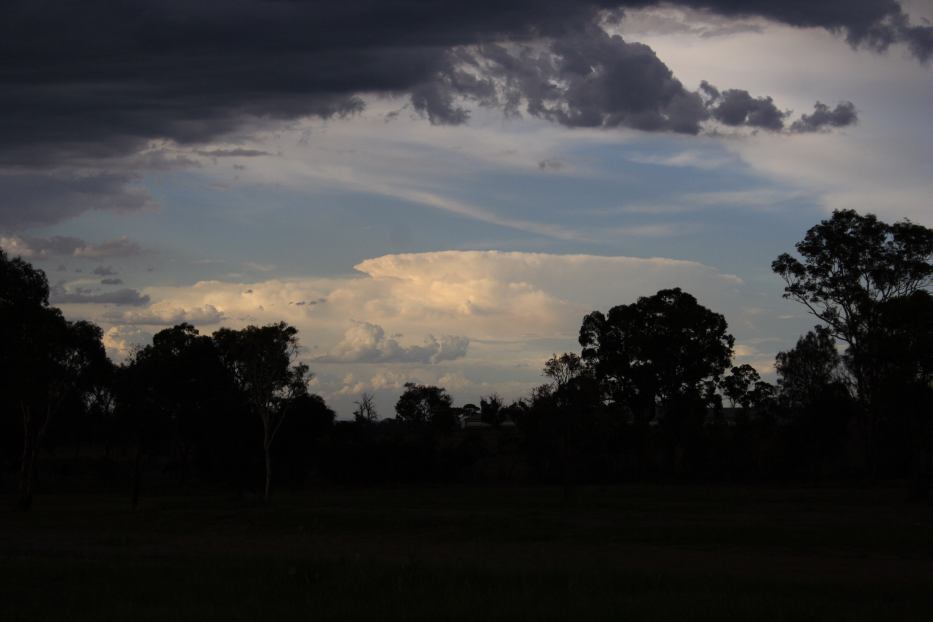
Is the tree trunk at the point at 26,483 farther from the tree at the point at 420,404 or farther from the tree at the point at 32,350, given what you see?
the tree at the point at 420,404

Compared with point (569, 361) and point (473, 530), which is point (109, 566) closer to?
point (473, 530)

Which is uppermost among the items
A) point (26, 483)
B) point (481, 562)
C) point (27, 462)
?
point (27, 462)

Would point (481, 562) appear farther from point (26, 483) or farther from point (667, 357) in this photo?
point (667, 357)

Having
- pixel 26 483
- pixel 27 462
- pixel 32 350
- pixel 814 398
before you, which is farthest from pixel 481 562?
pixel 814 398

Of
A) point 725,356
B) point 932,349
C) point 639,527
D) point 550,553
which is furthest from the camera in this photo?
point 725,356

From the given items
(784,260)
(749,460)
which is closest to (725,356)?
(749,460)

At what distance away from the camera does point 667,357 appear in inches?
3634

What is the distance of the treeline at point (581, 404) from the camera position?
189ft

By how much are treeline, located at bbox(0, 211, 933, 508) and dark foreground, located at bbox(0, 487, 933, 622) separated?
847 centimetres

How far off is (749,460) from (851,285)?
68.8 feet

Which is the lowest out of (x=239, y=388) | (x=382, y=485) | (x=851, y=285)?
(x=382, y=485)

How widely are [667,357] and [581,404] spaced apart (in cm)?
2895

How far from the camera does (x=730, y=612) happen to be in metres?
17.2

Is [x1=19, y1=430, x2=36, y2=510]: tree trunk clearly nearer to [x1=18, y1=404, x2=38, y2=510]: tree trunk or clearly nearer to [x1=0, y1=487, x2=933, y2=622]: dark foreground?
[x1=18, y1=404, x2=38, y2=510]: tree trunk
